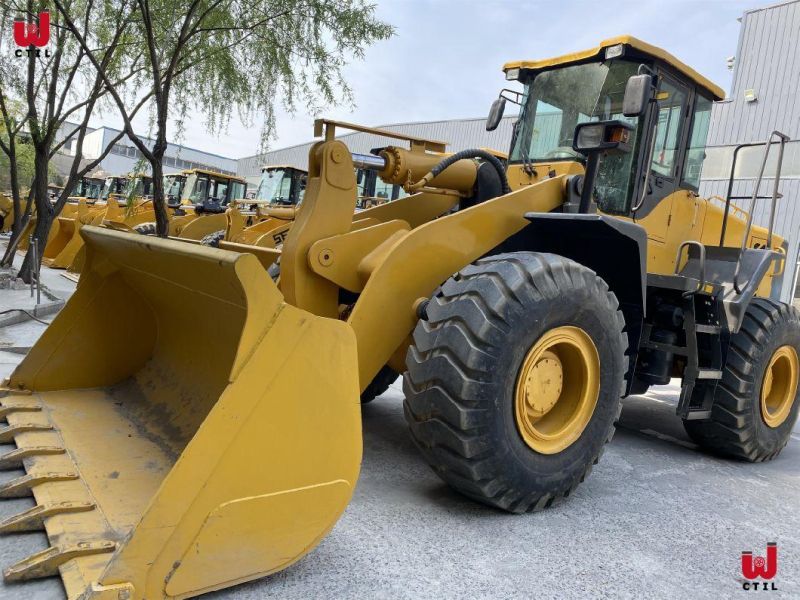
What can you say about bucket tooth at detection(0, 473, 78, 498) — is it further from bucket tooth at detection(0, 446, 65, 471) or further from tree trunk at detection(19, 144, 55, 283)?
tree trunk at detection(19, 144, 55, 283)

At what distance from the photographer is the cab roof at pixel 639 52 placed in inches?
163

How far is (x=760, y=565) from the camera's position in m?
2.93

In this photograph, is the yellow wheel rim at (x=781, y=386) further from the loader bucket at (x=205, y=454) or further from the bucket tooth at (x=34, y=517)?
the bucket tooth at (x=34, y=517)

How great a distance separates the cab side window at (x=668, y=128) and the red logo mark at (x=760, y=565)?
256 centimetres

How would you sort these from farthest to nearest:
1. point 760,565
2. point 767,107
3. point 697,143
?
point 767,107 → point 697,143 → point 760,565

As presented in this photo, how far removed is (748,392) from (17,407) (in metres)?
4.59

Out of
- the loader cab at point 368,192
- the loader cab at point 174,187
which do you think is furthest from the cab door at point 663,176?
the loader cab at point 174,187

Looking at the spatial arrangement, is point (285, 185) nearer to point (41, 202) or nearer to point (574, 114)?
point (41, 202)

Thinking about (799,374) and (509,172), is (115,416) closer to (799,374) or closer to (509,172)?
(509,172)

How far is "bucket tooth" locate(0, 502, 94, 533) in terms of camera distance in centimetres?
225

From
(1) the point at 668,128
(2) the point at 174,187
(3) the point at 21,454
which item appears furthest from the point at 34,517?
(2) the point at 174,187
